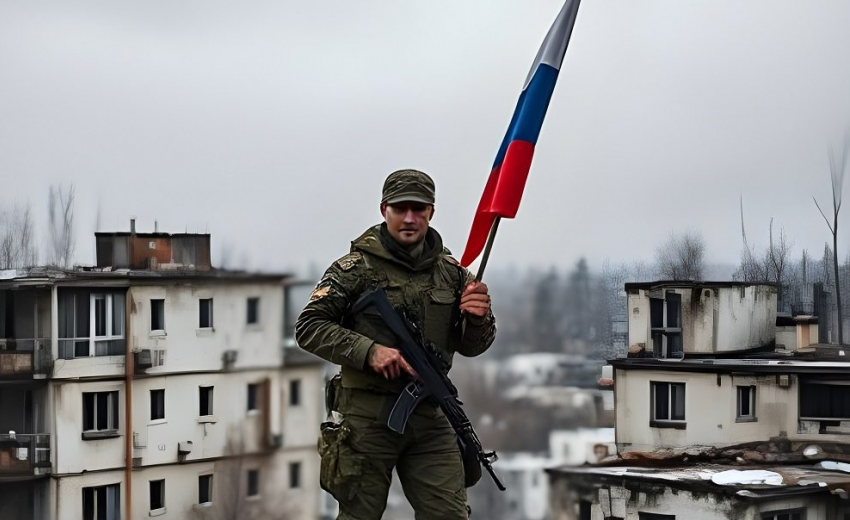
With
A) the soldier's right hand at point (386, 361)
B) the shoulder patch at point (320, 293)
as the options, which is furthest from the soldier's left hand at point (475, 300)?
the shoulder patch at point (320, 293)

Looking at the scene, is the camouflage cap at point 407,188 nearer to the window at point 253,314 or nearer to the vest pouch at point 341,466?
the vest pouch at point 341,466

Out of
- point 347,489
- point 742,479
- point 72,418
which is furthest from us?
point 72,418

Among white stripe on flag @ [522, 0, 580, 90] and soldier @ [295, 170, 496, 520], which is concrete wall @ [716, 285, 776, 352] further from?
soldier @ [295, 170, 496, 520]

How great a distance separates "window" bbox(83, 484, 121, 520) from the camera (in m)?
5.17

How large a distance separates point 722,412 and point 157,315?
287cm

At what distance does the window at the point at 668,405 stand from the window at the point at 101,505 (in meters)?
2.78

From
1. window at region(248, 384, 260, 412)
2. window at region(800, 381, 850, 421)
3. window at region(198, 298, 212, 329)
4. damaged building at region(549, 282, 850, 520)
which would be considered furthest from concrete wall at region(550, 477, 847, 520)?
window at region(198, 298, 212, 329)

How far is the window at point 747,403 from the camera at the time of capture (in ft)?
15.9

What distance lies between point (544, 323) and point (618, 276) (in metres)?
0.44

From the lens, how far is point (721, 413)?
4.88 meters

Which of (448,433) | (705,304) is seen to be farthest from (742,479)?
(448,433)

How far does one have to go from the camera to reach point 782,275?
16.1 ft

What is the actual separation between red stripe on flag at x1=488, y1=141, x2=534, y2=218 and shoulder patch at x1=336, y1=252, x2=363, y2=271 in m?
0.44

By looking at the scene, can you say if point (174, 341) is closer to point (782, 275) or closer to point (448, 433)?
point (448, 433)
